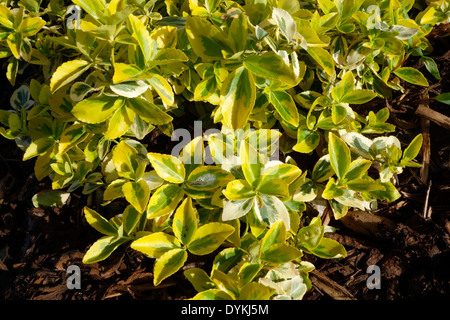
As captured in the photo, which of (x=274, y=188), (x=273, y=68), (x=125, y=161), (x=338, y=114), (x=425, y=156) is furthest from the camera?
(x=425, y=156)

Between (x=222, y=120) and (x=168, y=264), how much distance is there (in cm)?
50

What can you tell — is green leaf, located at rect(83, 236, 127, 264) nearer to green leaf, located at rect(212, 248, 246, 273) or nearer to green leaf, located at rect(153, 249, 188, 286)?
green leaf, located at rect(153, 249, 188, 286)

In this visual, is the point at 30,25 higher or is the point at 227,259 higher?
the point at 30,25

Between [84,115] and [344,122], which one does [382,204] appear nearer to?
[344,122]

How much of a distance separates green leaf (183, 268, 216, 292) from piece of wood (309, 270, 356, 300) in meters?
0.46

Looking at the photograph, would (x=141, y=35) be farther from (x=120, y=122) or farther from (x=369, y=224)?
(x=369, y=224)

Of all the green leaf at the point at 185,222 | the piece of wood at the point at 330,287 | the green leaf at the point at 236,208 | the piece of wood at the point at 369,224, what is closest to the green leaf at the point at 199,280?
the green leaf at the point at 185,222

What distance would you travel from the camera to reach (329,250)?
1309mm

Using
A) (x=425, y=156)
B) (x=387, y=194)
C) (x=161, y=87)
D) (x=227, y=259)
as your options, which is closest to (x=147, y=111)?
(x=161, y=87)

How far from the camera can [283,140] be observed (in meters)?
1.49

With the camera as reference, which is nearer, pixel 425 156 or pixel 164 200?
pixel 164 200

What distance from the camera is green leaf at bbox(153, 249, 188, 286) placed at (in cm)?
111

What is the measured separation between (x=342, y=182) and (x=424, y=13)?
84 cm
